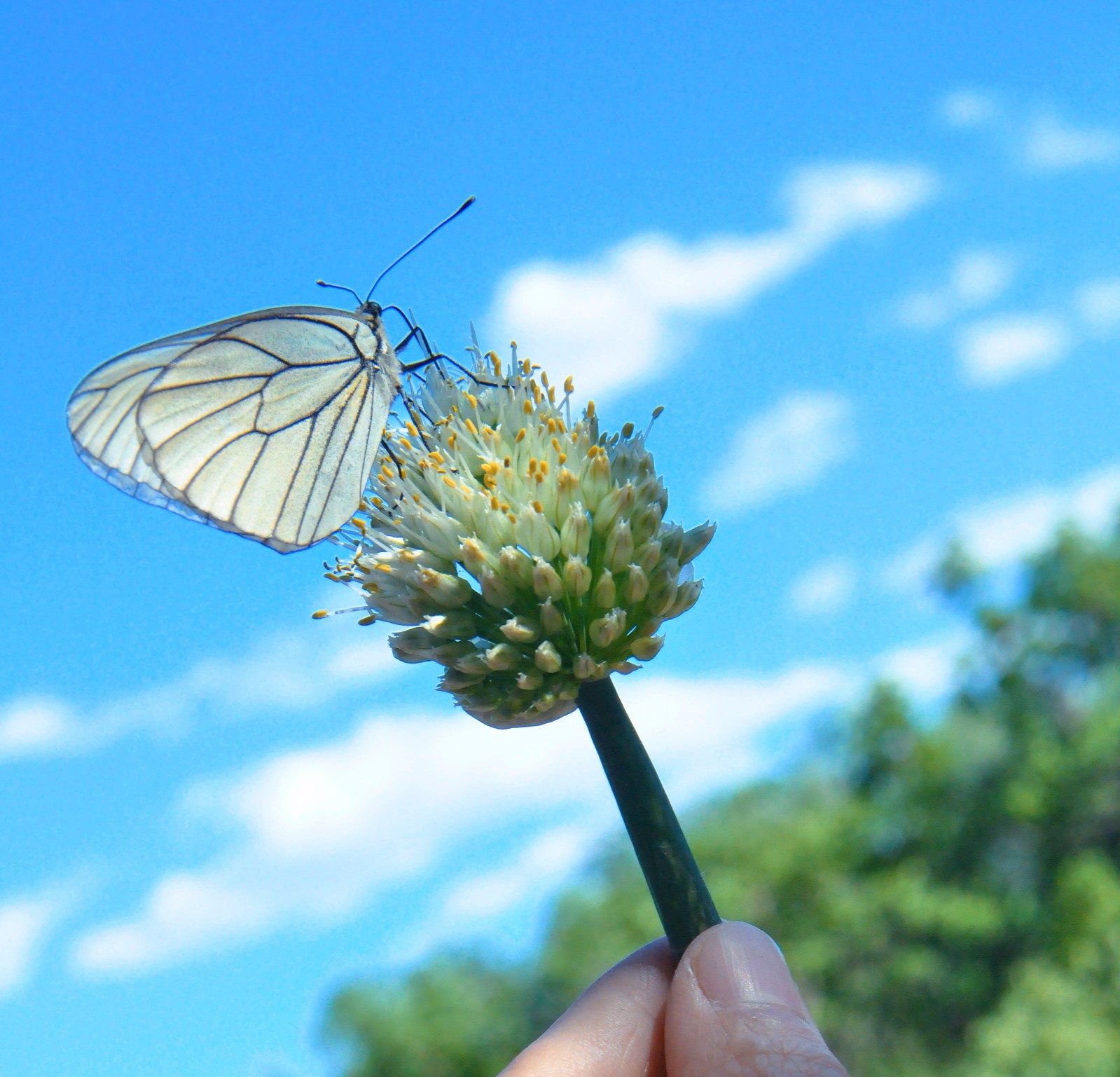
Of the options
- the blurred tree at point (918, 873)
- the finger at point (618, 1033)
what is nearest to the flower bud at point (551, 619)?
the finger at point (618, 1033)

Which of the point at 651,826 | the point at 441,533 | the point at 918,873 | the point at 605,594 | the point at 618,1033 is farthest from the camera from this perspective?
the point at 918,873

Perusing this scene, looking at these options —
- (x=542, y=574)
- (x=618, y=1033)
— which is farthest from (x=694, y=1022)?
(x=542, y=574)

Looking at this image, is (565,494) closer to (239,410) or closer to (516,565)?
(516,565)

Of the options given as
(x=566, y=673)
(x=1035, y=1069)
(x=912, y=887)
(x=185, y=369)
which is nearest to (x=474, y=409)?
(x=566, y=673)

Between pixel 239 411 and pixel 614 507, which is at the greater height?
pixel 239 411

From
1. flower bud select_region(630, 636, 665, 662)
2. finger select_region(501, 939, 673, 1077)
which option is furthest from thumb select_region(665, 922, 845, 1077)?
flower bud select_region(630, 636, 665, 662)

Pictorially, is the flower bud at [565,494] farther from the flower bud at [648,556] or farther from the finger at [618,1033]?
the finger at [618,1033]
